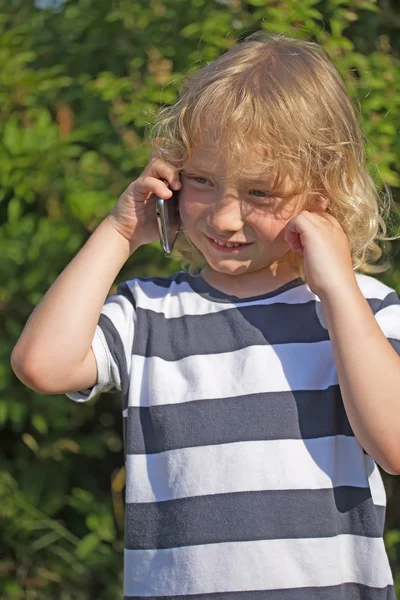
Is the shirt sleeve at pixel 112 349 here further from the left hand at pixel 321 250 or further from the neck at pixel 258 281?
the left hand at pixel 321 250

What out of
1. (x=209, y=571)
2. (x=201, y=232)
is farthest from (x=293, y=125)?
(x=209, y=571)

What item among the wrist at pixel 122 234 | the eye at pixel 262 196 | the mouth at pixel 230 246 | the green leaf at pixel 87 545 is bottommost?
the green leaf at pixel 87 545

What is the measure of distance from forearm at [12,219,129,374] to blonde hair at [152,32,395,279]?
0.98 ft

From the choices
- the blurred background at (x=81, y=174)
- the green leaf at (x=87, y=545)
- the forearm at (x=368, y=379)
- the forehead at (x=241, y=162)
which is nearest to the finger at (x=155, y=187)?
the forehead at (x=241, y=162)

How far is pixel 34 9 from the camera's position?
4.02 metres

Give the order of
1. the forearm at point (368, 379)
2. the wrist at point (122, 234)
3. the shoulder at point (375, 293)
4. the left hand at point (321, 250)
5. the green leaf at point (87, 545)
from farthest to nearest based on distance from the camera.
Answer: the green leaf at point (87, 545)
the wrist at point (122, 234)
the shoulder at point (375, 293)
the left hand at point (321, 250)
the forearm at point (368, 379)

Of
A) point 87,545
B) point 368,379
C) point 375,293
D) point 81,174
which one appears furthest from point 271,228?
point 87,545

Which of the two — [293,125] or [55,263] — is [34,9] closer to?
[55,263]

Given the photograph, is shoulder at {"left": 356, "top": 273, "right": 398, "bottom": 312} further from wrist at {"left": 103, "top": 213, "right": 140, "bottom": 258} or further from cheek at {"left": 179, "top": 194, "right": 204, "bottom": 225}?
wrist at {"left": 103, "top": 213, "right": 140, "bottom": 258}

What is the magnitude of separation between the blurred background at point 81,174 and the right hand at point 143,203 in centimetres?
102

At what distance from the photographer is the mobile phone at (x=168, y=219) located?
6.88 feet

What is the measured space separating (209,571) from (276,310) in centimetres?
55

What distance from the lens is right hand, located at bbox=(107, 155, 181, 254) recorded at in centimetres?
208

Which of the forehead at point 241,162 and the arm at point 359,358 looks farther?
the forehead at point 241,162
